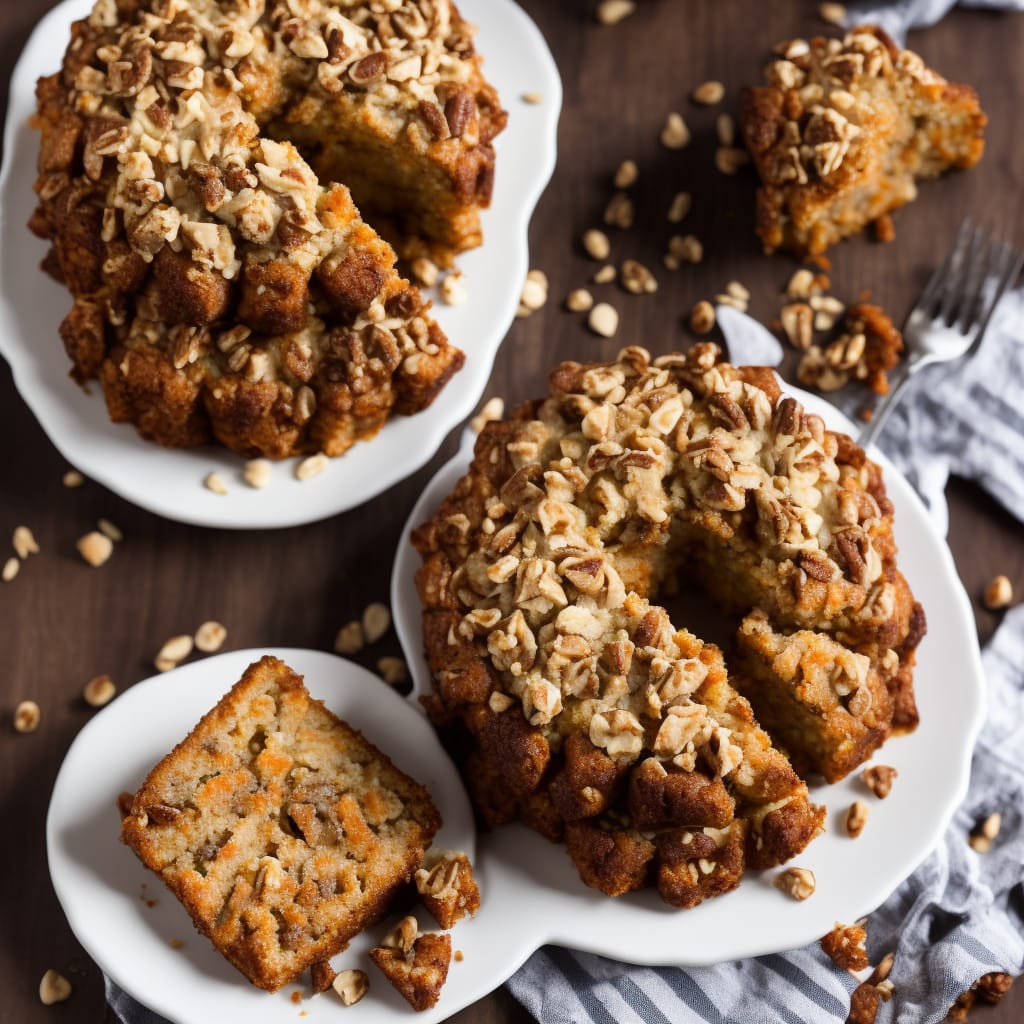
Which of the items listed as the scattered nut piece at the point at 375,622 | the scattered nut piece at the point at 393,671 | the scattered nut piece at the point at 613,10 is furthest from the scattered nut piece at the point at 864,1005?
the scattered nut piece at the point at 613,10

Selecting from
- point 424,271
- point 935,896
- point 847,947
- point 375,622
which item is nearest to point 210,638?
point 375,622

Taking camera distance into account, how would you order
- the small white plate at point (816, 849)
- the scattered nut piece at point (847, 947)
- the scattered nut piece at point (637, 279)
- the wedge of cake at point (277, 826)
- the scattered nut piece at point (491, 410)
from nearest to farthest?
the wedge of cake at point (277, 826)
the small white plate at point (816, 849)
the scattered nut piece at point (847, 947)
the scattered nut piece at point (491, 410)
the scattered nut piece at point (637, 279)

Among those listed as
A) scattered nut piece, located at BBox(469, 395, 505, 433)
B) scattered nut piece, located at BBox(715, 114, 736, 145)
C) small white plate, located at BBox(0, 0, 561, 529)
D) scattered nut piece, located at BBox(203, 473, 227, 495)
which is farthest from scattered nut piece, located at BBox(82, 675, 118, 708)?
scattered nut piece, located at BBox(715, 114, 736, 145)

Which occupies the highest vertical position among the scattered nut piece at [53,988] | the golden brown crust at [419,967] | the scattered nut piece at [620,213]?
the scattered nut piece at [620,213]

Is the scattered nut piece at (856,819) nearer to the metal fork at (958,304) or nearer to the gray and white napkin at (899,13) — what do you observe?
the metal fork at (958,304)

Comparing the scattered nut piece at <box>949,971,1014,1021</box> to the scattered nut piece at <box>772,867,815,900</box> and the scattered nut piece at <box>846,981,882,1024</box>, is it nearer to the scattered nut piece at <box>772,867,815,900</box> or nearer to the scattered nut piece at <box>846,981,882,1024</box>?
the scattered nut piece at <box>846,981,882,1024</box>

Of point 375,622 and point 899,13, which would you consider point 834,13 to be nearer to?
point 899,13

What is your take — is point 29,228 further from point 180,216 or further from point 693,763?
point 693,763
